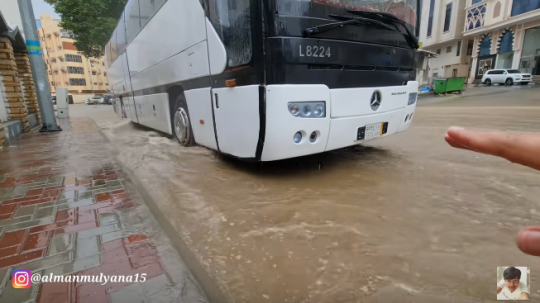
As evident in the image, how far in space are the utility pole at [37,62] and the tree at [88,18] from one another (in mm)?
17587

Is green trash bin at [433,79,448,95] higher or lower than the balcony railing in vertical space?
lower

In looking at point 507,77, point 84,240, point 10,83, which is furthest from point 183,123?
point 507,77

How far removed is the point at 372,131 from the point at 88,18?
26.7 metres

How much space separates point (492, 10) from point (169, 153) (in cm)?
3457

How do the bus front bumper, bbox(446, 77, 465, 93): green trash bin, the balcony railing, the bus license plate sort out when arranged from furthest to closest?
the balcony railing, bbox(446, 77, 465, 93): green trash bin, the bus license plate, the bus front bumper

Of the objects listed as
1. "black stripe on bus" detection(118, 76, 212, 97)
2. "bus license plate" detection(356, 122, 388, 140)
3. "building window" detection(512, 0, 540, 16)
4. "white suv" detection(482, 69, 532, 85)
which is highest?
"building window" detection(512, 0, 540, 16)

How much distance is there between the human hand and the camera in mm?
616

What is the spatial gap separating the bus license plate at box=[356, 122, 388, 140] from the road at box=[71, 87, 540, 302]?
52 centimetres

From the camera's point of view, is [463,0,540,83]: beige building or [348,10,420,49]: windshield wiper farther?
[463,0,540,83]: beige building

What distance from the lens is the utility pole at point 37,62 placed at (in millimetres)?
7402

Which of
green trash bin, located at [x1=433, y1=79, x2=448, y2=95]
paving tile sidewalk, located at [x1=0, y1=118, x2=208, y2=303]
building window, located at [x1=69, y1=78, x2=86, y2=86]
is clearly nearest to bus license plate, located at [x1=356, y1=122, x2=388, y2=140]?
paving tile sidewalk, located at [x1=0, y1=118, x2=208, y2=303]

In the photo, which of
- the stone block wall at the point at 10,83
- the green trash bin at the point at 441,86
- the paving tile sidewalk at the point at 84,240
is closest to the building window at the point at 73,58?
the stone block wall at the point at 10,83

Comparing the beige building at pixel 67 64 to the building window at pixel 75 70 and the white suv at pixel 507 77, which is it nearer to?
the building window at pixel 75 70

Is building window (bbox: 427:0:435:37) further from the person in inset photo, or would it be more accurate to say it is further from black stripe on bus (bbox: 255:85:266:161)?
the person in inset photo
